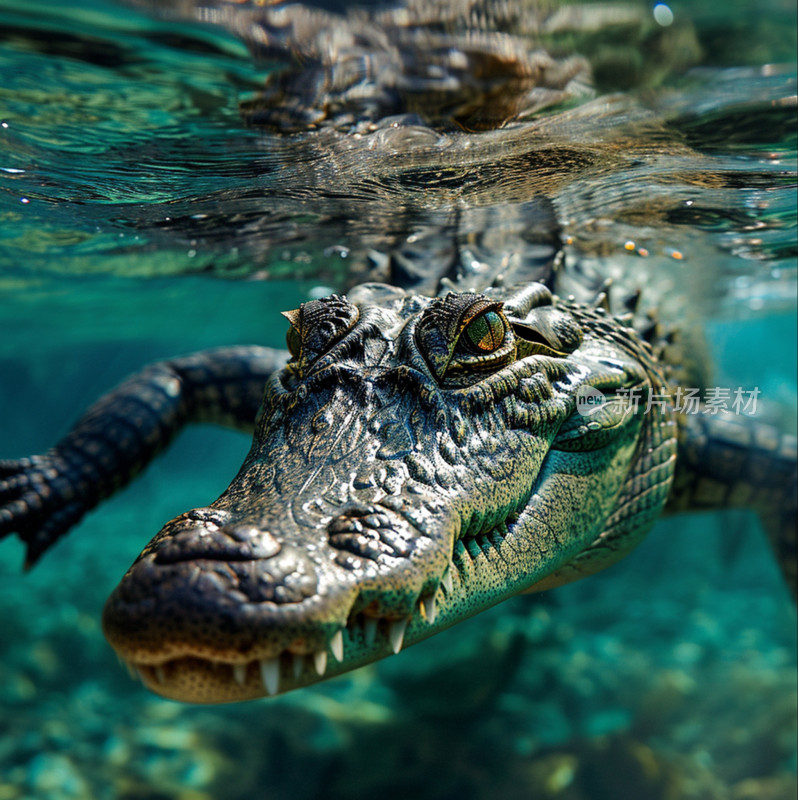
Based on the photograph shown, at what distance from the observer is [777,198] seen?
4449 mm

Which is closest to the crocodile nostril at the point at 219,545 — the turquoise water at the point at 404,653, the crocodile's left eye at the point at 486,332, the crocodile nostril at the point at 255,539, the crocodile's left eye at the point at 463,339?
the crocodile nostril at the point at 255,539

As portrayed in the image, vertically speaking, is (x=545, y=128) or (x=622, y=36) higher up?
(x=622, y=36)

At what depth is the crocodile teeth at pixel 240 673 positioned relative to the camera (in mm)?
1313

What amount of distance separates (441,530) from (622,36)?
2.02m

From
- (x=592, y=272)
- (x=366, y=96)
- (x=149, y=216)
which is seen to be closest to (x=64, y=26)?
(x=366, y=96)

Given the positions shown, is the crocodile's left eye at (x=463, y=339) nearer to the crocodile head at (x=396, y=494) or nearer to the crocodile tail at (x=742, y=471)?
the crocodile head at (x=396, y=494)

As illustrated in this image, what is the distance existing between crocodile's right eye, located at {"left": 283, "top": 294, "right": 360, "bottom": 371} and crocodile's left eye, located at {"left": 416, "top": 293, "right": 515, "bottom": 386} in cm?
30

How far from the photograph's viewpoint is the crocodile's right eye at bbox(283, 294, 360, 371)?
232 centimetres

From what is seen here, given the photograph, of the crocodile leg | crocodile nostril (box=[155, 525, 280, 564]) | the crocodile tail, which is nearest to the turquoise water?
the crocodile leg

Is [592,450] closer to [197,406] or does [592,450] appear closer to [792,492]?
[792,492]

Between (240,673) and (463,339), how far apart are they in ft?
4.36

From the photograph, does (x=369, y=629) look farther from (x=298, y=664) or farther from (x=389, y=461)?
(x=389, y=461)

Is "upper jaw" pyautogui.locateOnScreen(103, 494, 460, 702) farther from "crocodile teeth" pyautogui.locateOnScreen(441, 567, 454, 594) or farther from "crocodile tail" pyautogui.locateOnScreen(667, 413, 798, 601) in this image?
"crocodile tail" pyautogui.locateOnScreen(667, 413, 798, 601)

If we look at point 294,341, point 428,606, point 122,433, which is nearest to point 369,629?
point 428,606
